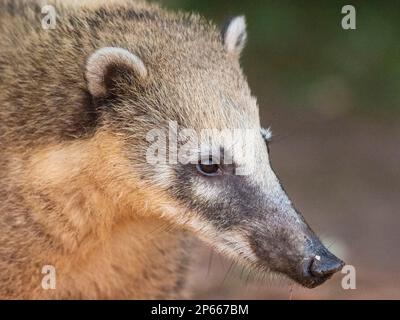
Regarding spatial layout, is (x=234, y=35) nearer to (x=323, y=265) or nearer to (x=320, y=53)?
(x=323, y=265)

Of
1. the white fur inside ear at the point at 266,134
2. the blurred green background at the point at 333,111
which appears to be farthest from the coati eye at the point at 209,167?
the blurred green background at the point at 333,111

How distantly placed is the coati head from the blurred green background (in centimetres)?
288

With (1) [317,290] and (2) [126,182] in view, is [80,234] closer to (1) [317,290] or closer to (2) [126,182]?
(2) [126,182]

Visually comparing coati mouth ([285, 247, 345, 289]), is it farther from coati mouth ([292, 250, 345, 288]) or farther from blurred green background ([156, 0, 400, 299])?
blurred green background ([156, 0, 400, 299])

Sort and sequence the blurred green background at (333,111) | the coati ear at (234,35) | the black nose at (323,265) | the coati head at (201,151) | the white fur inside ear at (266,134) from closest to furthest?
the black nose at (323,265), the coati head at (201,151), the white fur inside ear at (266,134), the coati ear at (234,35), the blurred green background at (333,111)

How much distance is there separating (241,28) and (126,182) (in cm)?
135

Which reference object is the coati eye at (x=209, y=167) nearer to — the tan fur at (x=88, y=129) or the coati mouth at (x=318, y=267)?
the tan fur at (x=88, y=129)

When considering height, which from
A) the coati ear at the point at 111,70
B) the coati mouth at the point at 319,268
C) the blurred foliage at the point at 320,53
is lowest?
the coati mouth at the point at 319,268

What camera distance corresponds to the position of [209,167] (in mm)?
5422

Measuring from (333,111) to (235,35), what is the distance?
16.6ft

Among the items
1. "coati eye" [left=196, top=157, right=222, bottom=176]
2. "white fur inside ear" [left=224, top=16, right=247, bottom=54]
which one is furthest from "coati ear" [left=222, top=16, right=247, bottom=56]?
"coati eye" [left=196, top=157, right=222, bottom=176]

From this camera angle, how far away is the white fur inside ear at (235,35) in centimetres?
614

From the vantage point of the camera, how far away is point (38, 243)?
19.3 feet
